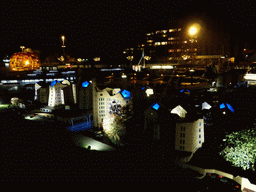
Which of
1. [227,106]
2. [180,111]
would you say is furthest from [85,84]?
[227,106]

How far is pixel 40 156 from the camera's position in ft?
25.5

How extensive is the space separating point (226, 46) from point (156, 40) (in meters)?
21.1

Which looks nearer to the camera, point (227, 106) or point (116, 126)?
point (116, 126)

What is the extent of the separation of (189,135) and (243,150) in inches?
70.8

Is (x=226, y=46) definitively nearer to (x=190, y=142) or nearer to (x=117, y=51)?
(x=117, y=51)

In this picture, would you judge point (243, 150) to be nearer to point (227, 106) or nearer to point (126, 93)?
point (227, 106)

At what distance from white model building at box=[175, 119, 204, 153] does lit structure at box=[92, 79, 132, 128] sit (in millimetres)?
→ 3618

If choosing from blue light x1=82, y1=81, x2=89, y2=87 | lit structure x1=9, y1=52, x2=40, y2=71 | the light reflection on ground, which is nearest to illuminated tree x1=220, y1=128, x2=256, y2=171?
the light reflection on ground

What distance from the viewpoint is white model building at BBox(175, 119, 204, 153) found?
761 centimetres

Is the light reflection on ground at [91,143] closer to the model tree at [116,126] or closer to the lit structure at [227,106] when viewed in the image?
the model tree at [116,126]

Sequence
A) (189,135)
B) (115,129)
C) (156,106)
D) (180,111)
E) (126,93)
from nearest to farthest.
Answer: (189,135), (180,111), (156,106), (115,129), (126,93)

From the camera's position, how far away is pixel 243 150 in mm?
6738

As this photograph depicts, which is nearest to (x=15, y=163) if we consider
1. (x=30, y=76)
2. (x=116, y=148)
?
(x=116, y=148)

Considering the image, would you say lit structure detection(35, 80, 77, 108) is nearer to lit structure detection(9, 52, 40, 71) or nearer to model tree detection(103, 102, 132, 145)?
lit structure detection(9, 52, 40, 71)
